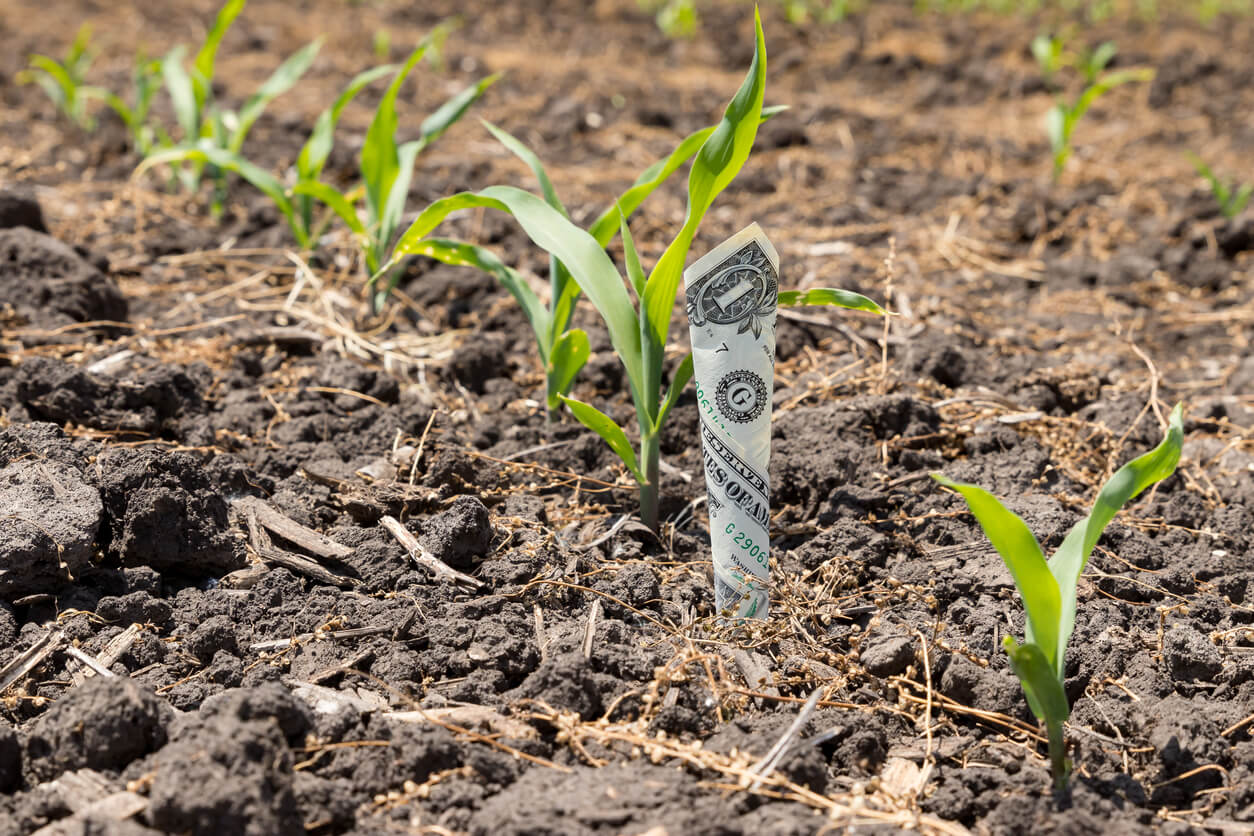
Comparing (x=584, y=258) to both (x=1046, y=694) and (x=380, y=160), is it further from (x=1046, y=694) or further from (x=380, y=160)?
(x=380, y=160)

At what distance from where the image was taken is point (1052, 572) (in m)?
1.51

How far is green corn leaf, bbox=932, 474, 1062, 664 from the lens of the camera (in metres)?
1.39

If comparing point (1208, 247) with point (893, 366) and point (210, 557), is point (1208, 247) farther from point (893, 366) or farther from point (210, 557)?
point (210, 557)

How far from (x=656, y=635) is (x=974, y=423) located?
1.14 m

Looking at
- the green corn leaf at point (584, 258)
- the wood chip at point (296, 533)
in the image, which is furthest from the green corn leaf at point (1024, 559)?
the wood chip at point (296, 533)

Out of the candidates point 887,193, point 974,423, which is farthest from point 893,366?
point 887,193

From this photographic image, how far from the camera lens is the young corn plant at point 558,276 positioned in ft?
7.54

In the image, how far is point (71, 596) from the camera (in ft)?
6.19

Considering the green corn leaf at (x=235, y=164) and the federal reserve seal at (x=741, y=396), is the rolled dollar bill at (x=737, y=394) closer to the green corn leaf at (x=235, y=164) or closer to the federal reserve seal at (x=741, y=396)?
the federal reserve seal at (x=741, y=396)

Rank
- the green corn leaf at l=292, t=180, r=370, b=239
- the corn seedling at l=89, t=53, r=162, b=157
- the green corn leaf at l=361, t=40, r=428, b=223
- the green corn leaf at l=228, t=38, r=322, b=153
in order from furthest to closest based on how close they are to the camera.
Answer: the corn seedling at l=89, t=53, r=162, b=157 < the green corn leaf at l=228, t=38, r=322, b=153 < the green corn leaf at l=361, t=40, r=428, b=223 < the green corn leaf at l=292, t=180, r=370, b=239

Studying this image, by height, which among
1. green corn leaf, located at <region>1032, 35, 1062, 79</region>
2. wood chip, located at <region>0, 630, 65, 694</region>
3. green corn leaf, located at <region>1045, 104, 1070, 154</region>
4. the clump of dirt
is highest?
green corn leaf, located at <region>1032, 35, 1062, 79</region>

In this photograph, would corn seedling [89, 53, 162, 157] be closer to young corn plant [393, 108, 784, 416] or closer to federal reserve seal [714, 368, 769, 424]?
young corn plant [393, 108, 784, 416]

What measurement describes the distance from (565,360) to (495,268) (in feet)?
1.19

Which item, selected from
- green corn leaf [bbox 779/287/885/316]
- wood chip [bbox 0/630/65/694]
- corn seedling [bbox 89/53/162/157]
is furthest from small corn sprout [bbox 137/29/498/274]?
wood chip [bbox 0/630/65/694]
